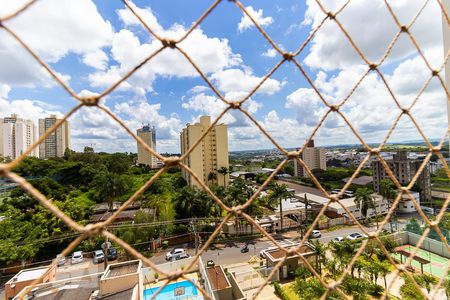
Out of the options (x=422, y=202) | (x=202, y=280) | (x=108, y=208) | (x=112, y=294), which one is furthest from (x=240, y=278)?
(x=422, y=202)

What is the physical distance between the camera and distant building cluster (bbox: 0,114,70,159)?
21.2 metres

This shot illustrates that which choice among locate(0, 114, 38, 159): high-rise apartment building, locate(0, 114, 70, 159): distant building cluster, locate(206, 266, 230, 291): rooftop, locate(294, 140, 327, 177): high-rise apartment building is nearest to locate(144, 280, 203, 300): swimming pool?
locate(206, 266, 230, 291): rooftop

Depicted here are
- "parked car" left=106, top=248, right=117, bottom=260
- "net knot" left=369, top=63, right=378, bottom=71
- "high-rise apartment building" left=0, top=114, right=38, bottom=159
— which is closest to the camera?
"net knot" left=369, top=63, right=378, bottom=71

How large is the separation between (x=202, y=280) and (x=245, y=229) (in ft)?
15.4

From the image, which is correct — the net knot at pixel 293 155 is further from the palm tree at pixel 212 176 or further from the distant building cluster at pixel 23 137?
the distant building cluster at pixel 23 137

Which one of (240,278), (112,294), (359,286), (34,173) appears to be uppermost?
(34,173)

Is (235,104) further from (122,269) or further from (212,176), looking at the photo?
(212,176)

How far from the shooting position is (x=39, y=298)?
4.15 m

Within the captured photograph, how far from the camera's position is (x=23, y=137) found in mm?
22578

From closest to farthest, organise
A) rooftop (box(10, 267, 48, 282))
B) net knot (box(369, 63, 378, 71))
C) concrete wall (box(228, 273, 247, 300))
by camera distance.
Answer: net knot (box(369, 63, 378, 71))
rooftop (box(10, 267, 48, 282))
concrete wall (box(228, 273, 247, 300))

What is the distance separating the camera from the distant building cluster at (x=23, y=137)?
2122 centimetres

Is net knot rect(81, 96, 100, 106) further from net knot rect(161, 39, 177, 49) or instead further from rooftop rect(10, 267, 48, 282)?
rooftop rect(10, 267, 48, 282)

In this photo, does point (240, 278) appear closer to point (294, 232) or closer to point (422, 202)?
point (294, 232)

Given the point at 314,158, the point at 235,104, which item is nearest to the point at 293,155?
the point at 235,104
